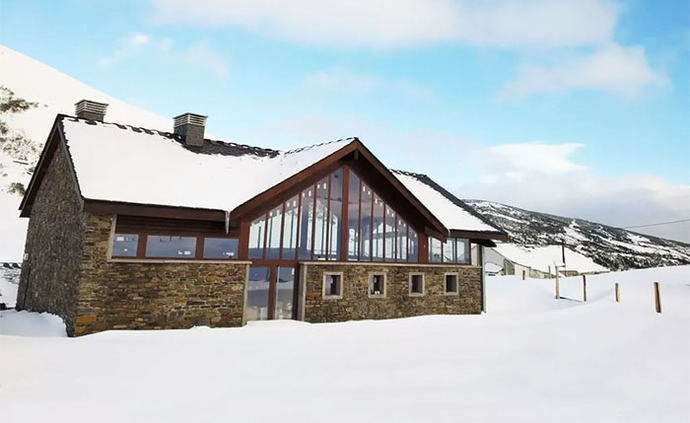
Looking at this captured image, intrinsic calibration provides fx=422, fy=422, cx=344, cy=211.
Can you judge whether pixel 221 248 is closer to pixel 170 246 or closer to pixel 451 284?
pixel 170 246

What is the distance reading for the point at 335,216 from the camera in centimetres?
1541

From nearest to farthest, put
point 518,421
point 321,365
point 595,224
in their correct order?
point 518,421 → point 321,365 → point 595,224

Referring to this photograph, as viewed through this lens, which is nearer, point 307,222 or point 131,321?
point 131,321

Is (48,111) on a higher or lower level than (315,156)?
higher

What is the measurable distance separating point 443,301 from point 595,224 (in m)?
129

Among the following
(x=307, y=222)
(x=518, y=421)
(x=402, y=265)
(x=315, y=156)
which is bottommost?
(x=518, y=421)

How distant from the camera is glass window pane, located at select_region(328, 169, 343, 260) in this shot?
15047 mm

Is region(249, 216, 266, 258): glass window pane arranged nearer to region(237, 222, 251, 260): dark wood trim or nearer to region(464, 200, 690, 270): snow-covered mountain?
region(237, 222, 251, 260): dark wood trim

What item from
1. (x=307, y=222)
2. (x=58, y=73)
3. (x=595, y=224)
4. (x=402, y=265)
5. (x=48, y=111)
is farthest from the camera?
(x=595, y=224)

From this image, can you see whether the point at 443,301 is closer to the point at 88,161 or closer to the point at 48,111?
the point at 88,161

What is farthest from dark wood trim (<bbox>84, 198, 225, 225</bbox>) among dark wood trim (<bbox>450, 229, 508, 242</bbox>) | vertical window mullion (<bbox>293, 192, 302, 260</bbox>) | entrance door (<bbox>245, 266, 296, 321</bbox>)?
dark wood trim (<bbox>450, 229, 508, 242</bbox>)

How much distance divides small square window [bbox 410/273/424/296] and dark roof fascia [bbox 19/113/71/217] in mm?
13105

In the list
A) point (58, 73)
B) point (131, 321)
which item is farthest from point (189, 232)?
point (58, 73)

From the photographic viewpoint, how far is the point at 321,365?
854cm
